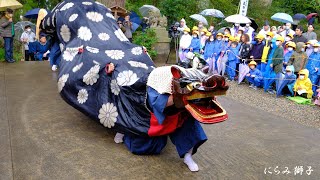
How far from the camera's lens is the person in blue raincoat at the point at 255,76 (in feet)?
27.9

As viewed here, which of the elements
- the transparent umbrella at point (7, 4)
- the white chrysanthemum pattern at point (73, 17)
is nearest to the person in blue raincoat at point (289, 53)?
the white chrysanthemum pattern at point (73, 17)

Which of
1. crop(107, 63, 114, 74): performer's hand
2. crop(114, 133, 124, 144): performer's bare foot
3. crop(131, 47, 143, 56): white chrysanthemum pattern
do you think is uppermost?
crop(131, 47, 143, 56): white chrysanthemum pattern

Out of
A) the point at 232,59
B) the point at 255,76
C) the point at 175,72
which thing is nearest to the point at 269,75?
the point at 255,76

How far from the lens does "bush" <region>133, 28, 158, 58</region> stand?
34.9 ft

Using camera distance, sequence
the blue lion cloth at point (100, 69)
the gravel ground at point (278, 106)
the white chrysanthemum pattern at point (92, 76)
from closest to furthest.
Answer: the blue lion cloth at point (100, 69) → the white chrysanthemum pattern at point (92, 76) → the gravel ground at point (278, 106)

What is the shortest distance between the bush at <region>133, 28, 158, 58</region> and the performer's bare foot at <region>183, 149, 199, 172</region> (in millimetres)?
7069

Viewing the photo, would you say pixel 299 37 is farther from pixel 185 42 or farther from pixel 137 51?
pixel 137 51

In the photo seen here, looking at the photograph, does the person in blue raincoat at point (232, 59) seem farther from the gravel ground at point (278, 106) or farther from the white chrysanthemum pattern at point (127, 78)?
the white chrysanthemum pattern at point (127, 78)

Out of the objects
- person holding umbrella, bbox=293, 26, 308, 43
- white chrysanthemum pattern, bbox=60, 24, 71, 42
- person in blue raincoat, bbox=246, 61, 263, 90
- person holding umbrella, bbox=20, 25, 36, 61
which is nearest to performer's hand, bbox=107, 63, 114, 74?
white chrysanthemum pattern, bbox=60, 24, 71, 42

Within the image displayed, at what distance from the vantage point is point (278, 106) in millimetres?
7055

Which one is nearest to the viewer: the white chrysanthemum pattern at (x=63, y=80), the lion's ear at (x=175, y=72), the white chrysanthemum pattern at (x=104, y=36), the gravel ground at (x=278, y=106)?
the lion's ear at (x=175, y=72)

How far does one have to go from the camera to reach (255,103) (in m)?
7.18

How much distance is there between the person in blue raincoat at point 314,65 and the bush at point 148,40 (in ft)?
15.2

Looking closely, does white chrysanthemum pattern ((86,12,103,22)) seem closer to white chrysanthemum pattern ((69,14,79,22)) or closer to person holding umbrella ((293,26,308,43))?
white chrysanthemum pattern ((69,14,79,22))
